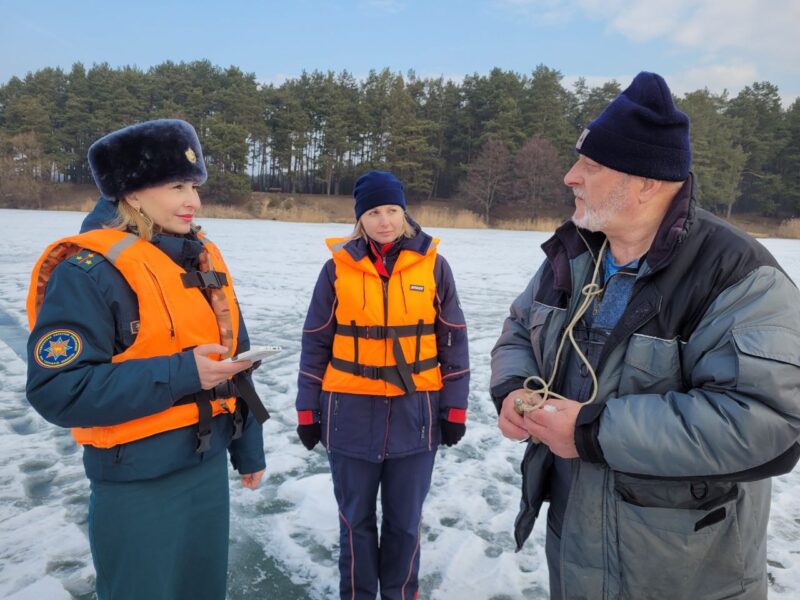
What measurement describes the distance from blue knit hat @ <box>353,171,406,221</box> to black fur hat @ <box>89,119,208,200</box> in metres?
0.92

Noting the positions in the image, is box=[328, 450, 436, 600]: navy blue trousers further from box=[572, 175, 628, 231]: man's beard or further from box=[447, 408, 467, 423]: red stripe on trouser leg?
box=[572, 175, 628, 231]: man's beard

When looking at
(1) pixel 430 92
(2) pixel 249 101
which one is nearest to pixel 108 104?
(2) pixel 249 101

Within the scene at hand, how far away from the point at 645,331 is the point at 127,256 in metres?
1.72

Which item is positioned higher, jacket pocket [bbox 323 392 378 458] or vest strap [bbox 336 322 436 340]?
vest strap [bbox 336 322 436 340]

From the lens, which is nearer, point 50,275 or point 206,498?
point 50,275

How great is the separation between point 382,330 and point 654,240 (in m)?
1.33

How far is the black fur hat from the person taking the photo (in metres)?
1.96

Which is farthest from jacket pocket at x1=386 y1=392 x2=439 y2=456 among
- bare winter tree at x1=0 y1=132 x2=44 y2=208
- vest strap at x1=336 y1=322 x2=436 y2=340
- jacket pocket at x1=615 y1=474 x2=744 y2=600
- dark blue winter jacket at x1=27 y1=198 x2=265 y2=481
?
bare winter tree at x1=0 y1=132 x2=44 y2=208

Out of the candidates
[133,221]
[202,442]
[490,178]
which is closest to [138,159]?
[133,221]

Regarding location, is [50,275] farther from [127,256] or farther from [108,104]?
[108,104]

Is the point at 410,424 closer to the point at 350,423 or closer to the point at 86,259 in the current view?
the point at 350,423

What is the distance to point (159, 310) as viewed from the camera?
6.16ft

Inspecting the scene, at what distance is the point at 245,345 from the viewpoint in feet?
7.97

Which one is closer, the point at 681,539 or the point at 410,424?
the point at 681,539
